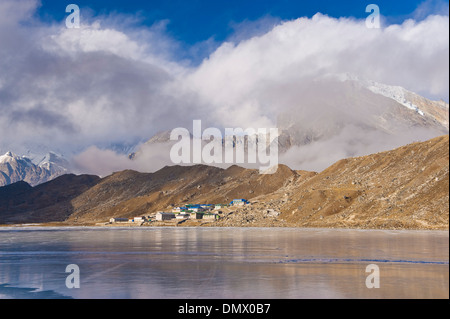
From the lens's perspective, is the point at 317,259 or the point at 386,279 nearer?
the point at 386,279
